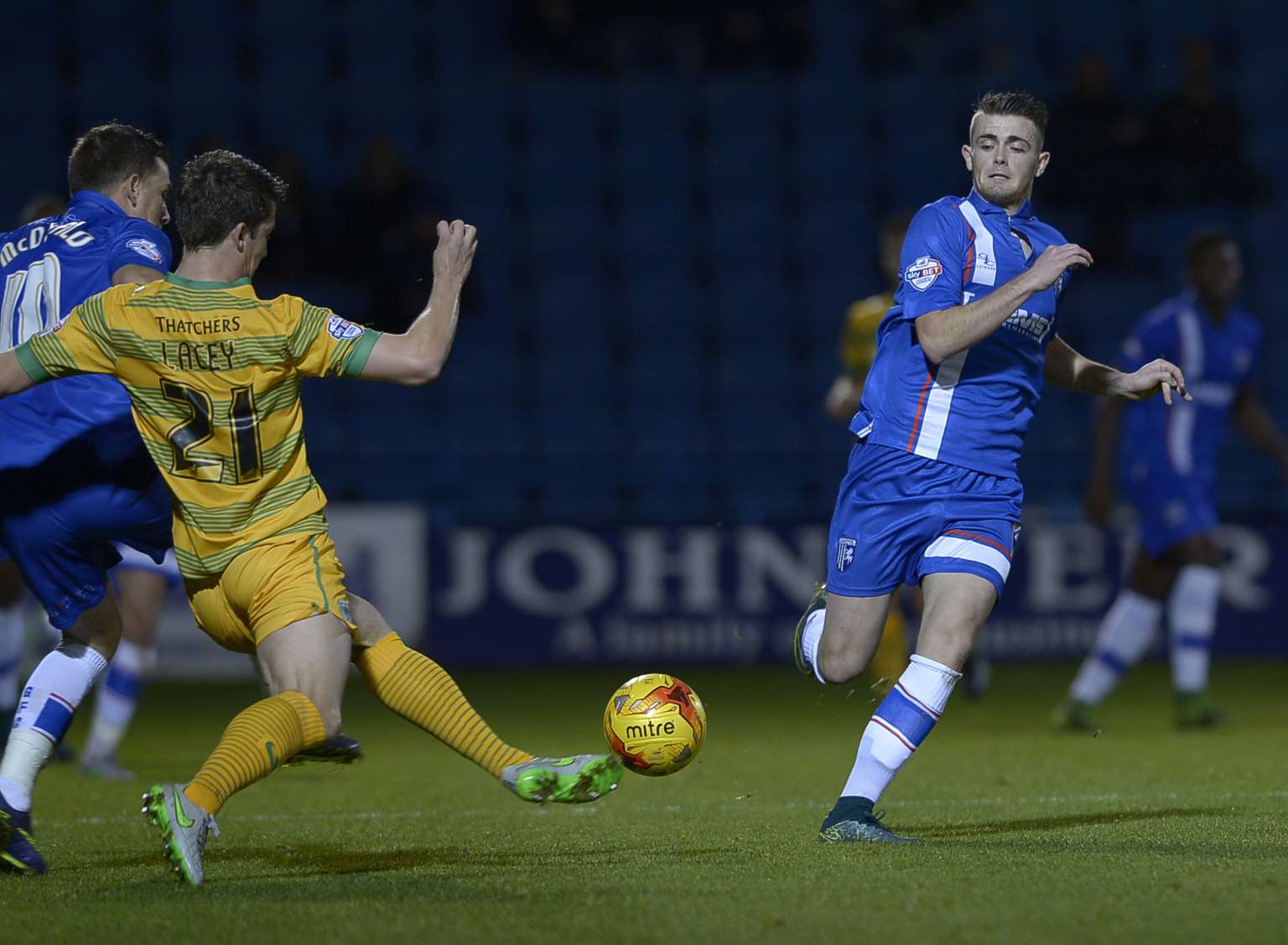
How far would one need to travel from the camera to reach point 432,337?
14.3ft

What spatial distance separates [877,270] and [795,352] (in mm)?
1052

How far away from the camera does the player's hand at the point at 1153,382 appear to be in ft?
17.0

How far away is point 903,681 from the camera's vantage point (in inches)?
198

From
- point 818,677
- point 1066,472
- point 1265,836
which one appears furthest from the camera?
point 1066,472

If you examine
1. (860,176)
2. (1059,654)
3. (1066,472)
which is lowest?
(1059,654)

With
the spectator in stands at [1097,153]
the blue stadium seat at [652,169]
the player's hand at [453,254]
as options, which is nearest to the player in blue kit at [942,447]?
the player's hand at [453,254]

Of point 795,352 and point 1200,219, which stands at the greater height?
point 1200,219

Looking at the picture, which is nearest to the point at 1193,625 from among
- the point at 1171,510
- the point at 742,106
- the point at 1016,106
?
the point at 1171,510

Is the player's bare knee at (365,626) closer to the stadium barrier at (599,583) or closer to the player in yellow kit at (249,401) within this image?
the player in yellow kit at (249,401)

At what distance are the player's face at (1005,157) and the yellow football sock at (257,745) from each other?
2.44m

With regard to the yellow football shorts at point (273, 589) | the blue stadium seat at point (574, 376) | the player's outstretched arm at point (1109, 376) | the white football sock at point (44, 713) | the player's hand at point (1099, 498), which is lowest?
the blue stadium seat at point (574, 376)

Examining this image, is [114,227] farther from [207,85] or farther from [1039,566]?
[207,85]

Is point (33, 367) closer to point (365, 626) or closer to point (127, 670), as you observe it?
point (365, 626)

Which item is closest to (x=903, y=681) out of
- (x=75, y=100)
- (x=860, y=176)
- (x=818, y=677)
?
(x=818, y=677)
